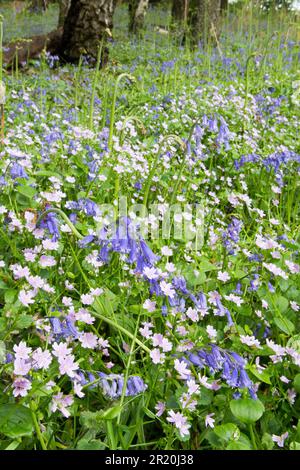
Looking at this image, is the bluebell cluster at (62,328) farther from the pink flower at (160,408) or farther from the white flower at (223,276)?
the white flower at (223,276)

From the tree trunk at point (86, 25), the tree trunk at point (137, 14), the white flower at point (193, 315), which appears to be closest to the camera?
the white flower at point (193, 315)

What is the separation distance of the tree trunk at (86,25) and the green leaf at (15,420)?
5300 mm

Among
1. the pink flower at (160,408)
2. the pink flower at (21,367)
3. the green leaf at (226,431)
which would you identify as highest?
the pink flower at (21,367)

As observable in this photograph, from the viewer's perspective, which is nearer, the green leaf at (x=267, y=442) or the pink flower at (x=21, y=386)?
the pink flower at (x=21, y=386)

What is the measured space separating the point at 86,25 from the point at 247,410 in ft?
19.2

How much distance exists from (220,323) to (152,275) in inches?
16.4

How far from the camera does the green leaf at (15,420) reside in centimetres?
129

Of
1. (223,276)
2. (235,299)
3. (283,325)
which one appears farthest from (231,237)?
(283,325)

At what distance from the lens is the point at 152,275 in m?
1.77

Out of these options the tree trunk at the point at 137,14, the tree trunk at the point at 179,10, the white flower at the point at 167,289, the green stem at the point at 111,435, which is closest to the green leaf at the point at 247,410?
the green stem at the point at 111,435

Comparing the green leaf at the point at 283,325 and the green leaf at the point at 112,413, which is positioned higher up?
the green leaf at the point at 112,413

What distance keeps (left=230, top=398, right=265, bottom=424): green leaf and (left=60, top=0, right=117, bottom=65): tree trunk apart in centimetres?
524

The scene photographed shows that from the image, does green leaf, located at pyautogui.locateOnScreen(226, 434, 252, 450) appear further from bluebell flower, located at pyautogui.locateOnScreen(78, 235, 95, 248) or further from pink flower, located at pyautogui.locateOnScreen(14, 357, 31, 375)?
bluebell flower, located at pyautogui.locateOnScreen(78, 235, 95, 248)
